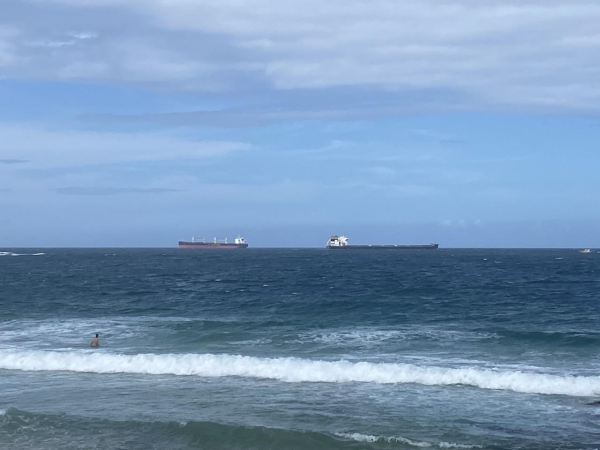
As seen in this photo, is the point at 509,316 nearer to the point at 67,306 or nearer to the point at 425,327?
the point at 425,327

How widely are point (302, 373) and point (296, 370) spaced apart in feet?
1.51

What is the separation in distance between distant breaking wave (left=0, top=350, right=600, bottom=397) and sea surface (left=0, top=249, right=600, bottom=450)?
0.31 feet

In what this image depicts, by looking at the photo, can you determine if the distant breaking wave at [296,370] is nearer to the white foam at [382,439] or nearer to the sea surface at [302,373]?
the sea surface at [302,373]

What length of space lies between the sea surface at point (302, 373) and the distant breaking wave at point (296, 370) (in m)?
0.09

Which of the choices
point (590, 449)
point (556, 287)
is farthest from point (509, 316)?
point (590, 449)

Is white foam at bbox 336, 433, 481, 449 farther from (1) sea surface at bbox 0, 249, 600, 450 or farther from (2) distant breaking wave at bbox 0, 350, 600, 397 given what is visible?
(2) distant breaking wave at bbox 0, 350, 600, 397

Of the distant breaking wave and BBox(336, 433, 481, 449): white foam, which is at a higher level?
the distant breaking wave

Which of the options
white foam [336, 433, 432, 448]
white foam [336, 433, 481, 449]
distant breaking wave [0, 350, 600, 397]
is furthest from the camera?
distant breaking wave [0, 350, 600, 397]

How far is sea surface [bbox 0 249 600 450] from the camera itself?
69.9ft

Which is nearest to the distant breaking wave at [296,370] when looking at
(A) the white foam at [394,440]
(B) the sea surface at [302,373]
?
(B) the sea surface at [302,373]

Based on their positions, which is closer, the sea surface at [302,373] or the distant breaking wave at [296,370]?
the sea surface at [302,373]

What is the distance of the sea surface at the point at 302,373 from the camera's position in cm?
2131

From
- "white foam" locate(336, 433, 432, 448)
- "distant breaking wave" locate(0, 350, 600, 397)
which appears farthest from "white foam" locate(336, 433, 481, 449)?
"distant breaking wave" locate(0, 350, 600, 397)

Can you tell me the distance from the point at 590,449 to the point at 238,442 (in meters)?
10.8
